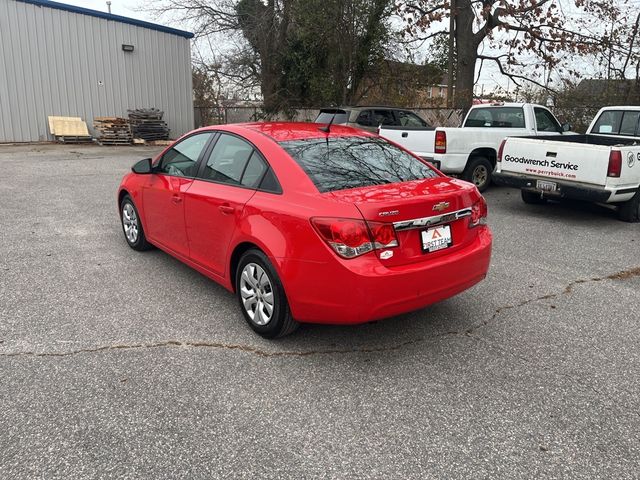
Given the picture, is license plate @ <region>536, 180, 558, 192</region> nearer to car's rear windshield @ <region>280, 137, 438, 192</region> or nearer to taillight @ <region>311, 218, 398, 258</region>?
car's rear windshield @ <region>280, 137, 438, 192</region>

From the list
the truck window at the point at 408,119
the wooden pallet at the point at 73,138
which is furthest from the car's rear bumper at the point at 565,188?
the wooden pallet at the point at 73,138

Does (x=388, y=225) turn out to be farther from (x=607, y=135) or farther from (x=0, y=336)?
(x=607, y=135)

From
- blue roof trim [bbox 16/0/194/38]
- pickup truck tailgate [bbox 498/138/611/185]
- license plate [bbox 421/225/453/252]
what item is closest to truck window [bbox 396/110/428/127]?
pickup truck tailgate [bbox 498/138/611/185]

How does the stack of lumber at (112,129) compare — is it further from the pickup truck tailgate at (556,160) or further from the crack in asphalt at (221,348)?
the crack in asphalt at (221,348)

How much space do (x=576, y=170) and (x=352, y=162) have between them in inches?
193

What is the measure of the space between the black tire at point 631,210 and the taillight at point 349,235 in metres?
6.23

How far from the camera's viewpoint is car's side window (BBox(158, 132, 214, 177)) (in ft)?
15.2

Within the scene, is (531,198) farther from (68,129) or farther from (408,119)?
(68,129)

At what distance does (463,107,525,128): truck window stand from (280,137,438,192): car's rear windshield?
718 centimetres

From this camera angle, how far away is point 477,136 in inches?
391

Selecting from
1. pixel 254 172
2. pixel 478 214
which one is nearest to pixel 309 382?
pixel 254 172

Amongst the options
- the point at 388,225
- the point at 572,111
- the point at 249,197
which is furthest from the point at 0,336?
the point at 572,111

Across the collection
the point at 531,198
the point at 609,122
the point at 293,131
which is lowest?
the point at 531,198

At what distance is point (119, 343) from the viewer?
3.68 meters
